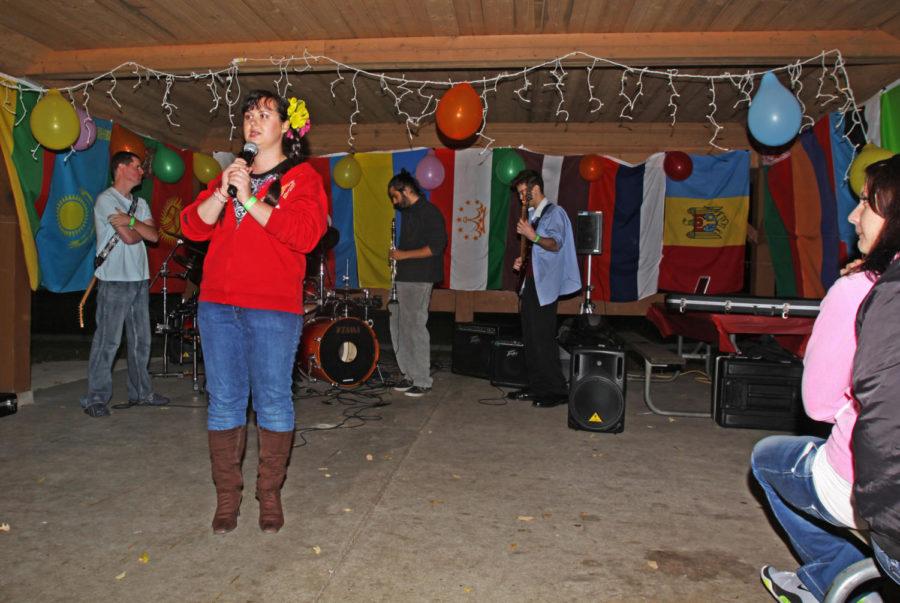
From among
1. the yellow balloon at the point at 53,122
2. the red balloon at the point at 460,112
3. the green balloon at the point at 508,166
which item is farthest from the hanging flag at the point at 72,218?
the green balloon at the point at 508,166

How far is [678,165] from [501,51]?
363cm

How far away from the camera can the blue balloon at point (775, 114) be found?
425 centimetres

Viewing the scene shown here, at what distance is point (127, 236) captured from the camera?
432cm

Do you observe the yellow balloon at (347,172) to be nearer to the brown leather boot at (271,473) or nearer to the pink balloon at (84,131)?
the pink balloon at (84,131)

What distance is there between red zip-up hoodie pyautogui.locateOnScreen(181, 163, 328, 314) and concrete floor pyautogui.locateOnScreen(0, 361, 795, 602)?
3.13 ft

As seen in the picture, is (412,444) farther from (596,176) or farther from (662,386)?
(596,176)

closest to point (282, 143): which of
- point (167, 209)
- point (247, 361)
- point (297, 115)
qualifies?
point (297, 115)

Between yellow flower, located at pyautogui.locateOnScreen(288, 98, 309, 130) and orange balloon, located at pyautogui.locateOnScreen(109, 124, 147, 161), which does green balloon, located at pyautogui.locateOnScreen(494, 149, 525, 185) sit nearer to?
orange balloon, located at pyautogui.locateOnScreen(109, 124, 147, 161)

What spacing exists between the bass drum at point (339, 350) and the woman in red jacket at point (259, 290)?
2684 mm

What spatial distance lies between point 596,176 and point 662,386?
280 centimetres

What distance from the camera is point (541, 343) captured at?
498 centimetres

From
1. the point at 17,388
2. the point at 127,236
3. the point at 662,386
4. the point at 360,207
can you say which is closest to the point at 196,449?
the point at 127,236

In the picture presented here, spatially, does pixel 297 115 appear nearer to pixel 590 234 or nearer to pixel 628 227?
pixel 590 234

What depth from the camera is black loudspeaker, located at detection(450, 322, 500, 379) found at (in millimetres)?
6309
